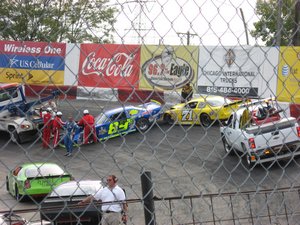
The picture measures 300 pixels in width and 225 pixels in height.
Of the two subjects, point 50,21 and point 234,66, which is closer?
point 50,21

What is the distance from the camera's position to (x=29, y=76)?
6.66 ft

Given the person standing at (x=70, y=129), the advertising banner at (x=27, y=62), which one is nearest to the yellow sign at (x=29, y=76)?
the advertising banner at (x=27, y=62)

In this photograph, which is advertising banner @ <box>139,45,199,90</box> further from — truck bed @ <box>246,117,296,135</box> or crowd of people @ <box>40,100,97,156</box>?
truck bed @ <box>246,117,296,135</box>

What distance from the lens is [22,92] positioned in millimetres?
2170

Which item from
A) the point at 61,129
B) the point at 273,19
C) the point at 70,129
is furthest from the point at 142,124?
the point at 273,19

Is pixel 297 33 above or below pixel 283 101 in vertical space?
above

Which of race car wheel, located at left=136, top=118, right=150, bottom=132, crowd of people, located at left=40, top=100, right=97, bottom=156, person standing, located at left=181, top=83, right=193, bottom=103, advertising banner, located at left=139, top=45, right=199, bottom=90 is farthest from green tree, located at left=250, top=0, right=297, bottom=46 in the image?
crowd of people, located at left=40, top=100, right=97, bottom=156

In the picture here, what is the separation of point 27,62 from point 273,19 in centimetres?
127

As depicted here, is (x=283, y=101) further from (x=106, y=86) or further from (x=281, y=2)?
(x=106, y=86)

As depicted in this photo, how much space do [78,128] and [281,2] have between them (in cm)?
125

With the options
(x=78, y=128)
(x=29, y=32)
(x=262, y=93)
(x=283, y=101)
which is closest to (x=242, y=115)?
(x=283, y=101)

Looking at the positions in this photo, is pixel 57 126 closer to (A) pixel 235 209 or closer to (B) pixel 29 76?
(B) pixel 29 76

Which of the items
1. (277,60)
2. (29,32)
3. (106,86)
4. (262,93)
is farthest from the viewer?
(277,60)

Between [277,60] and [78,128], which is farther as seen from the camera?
[277,60]
